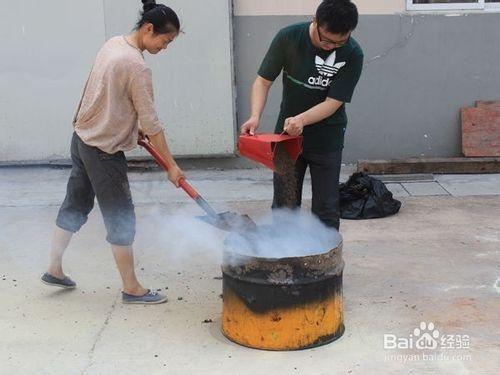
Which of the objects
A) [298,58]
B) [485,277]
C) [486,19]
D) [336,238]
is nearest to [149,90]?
[298,58]

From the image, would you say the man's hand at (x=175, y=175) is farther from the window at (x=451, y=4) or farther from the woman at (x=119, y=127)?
the window at (x=451, y=4)

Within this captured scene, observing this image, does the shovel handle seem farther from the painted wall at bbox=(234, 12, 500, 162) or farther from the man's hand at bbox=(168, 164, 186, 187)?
the painted wall at bbox=(234, 12, 500, 162)

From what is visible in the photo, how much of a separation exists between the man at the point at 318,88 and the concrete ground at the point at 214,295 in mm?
757

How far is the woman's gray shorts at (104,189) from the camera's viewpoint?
12.9ft

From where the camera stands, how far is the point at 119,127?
388 cm

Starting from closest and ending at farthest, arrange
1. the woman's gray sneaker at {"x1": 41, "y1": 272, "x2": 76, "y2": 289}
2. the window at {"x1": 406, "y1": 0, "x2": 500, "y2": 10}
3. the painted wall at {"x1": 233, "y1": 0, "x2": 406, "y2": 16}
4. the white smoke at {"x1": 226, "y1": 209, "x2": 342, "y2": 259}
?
the white smoke at {"x1": 226, "y1": 209, "x2": 342, "y2": 259} < the woman's gray sneaker at {"x1": 41, "y1": 272, "x2": 76, "y2": 289} < the painted wall at {"x1": 233, "y1": 0, "x2": 406, "y2": 16} < the window at {"x1": 406, "y1": 0, "x2": 500, "y2": 10}

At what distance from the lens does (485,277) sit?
4574 mm

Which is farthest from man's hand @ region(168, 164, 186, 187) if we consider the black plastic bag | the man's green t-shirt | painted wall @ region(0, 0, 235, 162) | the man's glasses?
painted wall @ region(0, 0, 235, 162)

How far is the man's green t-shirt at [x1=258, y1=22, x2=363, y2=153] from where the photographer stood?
3914 mm

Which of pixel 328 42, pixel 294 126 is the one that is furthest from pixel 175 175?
pixel 328 42

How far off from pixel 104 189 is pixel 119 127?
36cm

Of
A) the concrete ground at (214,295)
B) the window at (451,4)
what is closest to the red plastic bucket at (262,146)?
the concrete ground at (214,295)

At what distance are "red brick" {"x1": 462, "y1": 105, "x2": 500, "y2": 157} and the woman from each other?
446cm

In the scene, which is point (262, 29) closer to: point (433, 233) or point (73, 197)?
point (433, 233)
